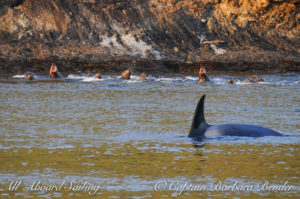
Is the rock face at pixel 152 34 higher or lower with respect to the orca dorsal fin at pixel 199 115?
lower

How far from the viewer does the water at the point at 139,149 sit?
10.0 metres

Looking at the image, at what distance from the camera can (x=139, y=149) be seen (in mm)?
13539

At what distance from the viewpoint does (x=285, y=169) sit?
444 inches

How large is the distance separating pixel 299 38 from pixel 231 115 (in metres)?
36.4

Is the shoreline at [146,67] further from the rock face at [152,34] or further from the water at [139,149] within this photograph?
the water at [139,149]

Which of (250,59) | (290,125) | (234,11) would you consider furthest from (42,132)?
(234,11)

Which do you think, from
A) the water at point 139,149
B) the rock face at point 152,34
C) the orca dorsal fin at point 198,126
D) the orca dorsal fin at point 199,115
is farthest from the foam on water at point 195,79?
the orca dorsal fin at point 199,115

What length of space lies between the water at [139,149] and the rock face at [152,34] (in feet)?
70.5

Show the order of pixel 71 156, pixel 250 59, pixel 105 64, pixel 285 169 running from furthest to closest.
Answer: pixel 250 59 < pixel 105 64 < pixel 71 156 < pixel 285 169

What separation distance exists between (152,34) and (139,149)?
37.8 meters

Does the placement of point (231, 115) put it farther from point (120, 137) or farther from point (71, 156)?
point (71, 156)

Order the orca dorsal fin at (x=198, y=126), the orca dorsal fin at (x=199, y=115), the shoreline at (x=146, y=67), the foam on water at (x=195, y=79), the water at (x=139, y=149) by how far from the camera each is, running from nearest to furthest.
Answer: the water at (x=139, y=149), the orca dorsal fin at (x=199, y=115), the orca dorsal fin at (x=198, y=126), the foam on water at (x=195, y=79), the shoreline at (x=146, y=67)

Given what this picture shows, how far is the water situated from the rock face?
21495 mm

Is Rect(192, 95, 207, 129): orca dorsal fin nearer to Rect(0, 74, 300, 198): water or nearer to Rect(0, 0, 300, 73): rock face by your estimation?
Rect(0, 74, 300, 198): water
